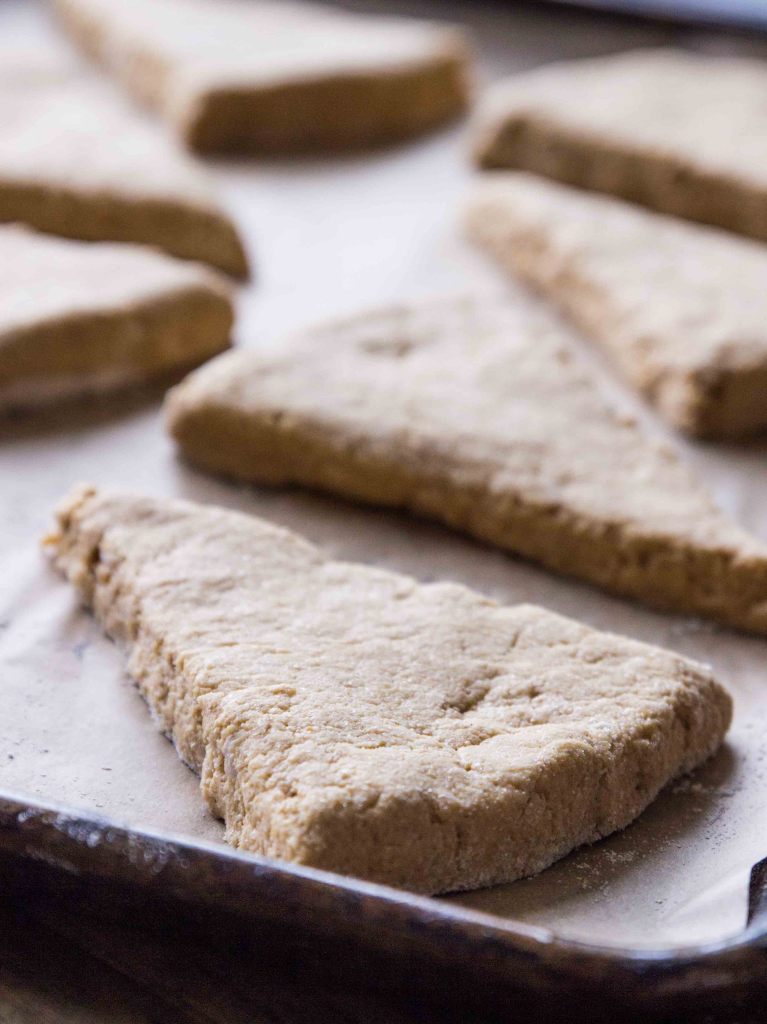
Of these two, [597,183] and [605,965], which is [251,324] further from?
[605,965]

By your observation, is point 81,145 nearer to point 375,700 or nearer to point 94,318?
point 94,318

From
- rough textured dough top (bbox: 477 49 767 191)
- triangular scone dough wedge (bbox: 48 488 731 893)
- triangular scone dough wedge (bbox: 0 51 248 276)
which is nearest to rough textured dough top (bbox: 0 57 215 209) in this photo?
triangular scone dough wedge (bbox: 0 51 248 276)

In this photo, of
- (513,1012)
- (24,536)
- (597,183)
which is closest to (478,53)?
(597,183)

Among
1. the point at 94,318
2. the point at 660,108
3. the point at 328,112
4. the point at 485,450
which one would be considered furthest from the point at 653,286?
the point at 328,112

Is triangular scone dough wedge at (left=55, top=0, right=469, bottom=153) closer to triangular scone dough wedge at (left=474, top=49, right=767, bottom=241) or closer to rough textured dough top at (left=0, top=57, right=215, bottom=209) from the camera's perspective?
rough textured dough top at (left=0, top=57, right=215, bottom=209)

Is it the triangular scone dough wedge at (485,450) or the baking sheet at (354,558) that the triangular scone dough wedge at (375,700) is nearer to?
the baking sheet at (354,558)

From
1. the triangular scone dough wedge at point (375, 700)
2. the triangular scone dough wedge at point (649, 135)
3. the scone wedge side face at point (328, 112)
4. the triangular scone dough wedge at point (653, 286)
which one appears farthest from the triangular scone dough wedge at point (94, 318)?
the triangular scone dough wedge at point (649, 135)
